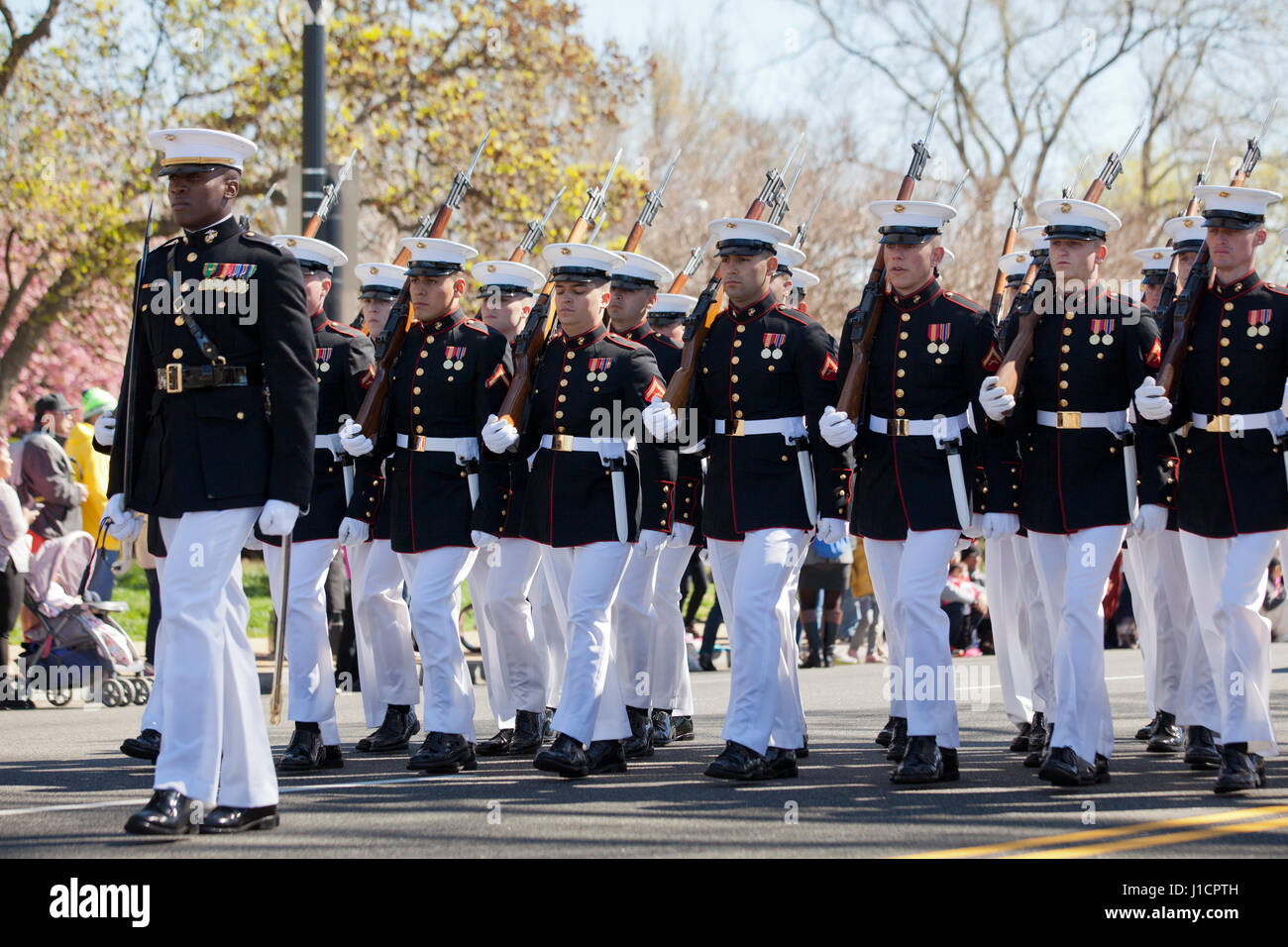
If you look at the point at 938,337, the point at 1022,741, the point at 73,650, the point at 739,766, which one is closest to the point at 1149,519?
the point at 938,337

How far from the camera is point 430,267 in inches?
344

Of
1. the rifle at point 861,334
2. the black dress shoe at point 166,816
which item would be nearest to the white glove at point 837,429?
the rifle at point 861,334

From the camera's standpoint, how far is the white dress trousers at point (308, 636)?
27.5 feet

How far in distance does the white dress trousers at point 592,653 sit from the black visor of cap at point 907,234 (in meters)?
1.75

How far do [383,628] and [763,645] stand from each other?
2296 millimetres

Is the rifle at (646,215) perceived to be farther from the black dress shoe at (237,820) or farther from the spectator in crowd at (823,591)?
the spectator in crowd at (823,591)

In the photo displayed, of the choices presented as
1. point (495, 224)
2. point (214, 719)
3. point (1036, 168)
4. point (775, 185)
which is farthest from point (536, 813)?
point (1036, 168)

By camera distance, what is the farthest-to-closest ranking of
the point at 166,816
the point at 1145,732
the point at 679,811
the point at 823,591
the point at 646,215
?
the point at 823,591 < the point at 646,215 < the point at 1145,732 < the point at 679,811 < the point at 166,816

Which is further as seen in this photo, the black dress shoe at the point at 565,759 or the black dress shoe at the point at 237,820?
the black dress shoe at the point at 565,759

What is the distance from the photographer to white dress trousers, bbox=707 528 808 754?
25.1ft

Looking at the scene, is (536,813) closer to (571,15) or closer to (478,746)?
(478,746)

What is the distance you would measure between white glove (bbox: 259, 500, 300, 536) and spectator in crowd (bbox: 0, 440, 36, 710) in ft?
20.5

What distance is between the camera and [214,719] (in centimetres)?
626

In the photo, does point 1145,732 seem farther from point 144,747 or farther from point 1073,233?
point 144,747
